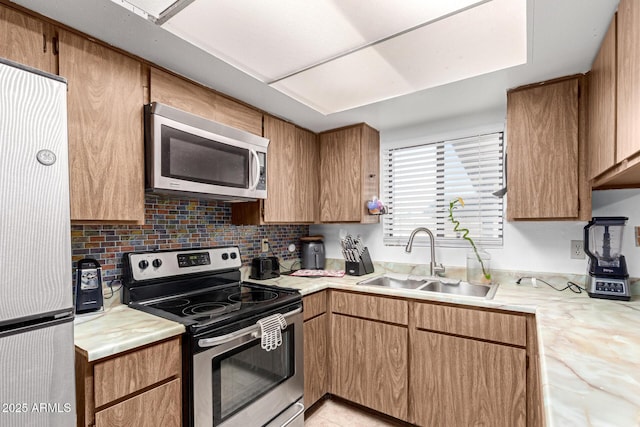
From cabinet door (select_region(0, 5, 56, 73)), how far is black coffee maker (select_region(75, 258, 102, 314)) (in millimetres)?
852

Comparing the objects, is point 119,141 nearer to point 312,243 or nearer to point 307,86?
point 307,86

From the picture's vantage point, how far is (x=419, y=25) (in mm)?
1290

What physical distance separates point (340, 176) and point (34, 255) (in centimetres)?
205

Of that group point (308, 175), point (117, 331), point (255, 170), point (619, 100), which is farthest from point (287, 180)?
point (619, 100)

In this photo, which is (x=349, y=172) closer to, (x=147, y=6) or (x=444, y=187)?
(x=444, y=187)

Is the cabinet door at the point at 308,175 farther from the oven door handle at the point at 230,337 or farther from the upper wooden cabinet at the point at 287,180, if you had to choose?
the oven door handle at the point at 230,337

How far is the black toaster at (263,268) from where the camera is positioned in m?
2.38

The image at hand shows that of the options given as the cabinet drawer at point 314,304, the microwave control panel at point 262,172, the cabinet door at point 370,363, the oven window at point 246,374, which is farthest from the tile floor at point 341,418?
the microwave control panel at point 262,172

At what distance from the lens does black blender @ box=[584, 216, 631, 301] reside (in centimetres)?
169

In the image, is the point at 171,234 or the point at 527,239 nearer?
the point at 171,234

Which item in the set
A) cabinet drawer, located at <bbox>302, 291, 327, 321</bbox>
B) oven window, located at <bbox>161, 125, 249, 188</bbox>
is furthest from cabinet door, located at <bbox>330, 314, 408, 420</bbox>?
oven window, located at <bbox>161, 125, 249, 188</bbox>

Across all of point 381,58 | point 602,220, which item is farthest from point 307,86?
point 602,220

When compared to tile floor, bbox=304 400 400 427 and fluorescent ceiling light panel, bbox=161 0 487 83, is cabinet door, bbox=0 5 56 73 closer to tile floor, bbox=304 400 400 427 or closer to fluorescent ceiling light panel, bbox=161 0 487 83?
fluorescent ceiling light panel, bbox=161 0 487 83

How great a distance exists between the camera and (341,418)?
6.98 feet
